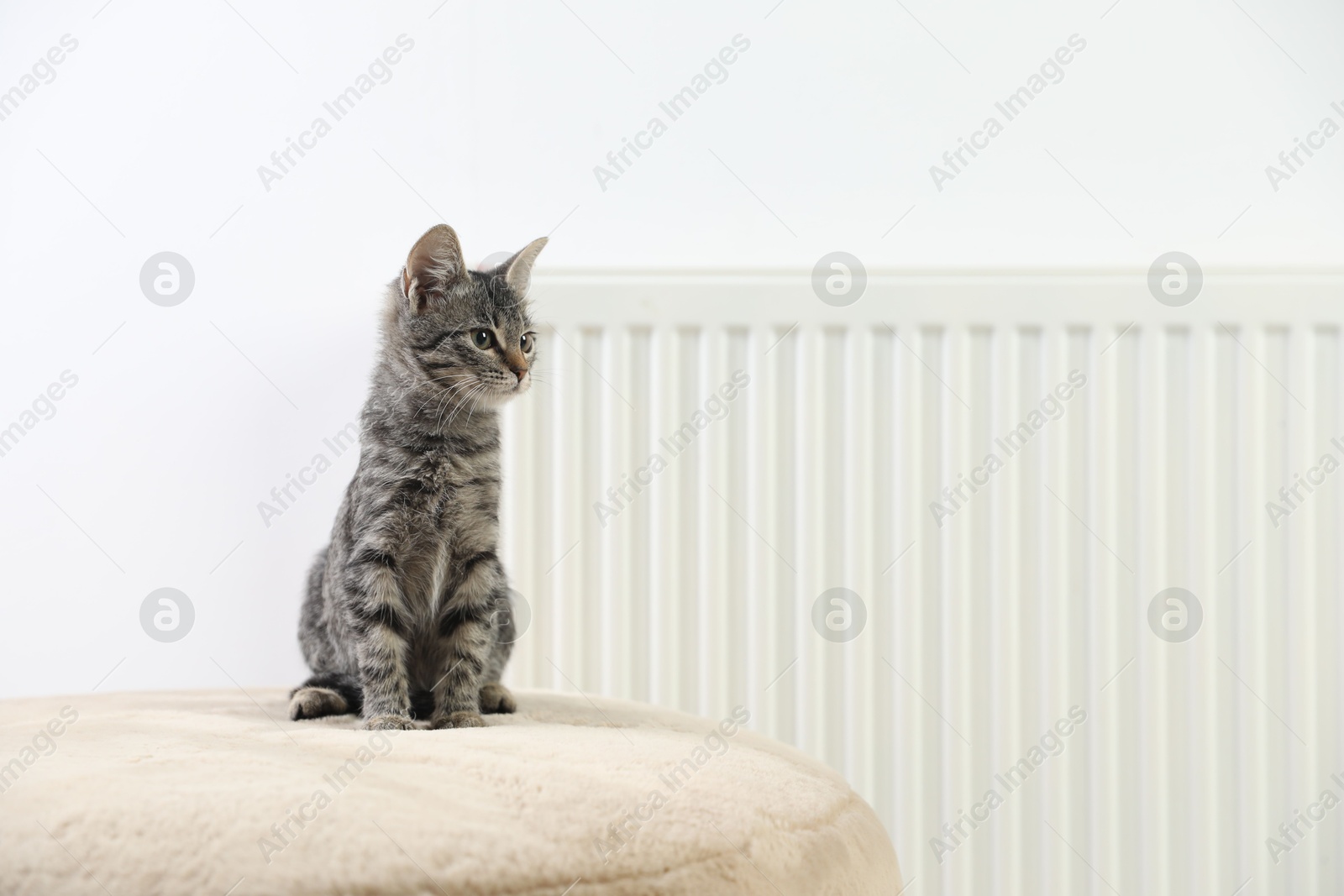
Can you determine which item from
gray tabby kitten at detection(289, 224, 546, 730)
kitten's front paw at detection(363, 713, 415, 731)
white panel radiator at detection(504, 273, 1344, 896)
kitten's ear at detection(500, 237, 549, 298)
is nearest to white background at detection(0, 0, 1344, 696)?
white panel radiator at detection(504, 273, 1344, 896)

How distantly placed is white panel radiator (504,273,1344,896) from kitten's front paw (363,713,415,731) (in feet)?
1.50

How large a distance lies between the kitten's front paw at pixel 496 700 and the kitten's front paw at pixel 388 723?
13cm

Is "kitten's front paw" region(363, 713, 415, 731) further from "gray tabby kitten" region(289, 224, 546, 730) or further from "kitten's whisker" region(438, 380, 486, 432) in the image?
"kitten's whisker" region(438, 380, 486, 432)

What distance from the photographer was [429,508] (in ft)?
2.94

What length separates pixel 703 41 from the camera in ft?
4.70

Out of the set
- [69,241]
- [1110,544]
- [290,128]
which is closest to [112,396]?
[69,241]

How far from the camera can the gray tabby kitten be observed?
2.89ft

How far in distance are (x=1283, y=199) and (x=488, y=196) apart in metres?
1.20

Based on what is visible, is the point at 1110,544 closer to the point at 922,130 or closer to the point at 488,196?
the point at 922,130

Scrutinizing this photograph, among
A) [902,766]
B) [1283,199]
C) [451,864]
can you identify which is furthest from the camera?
[1283,199]

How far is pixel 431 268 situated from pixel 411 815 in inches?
21.8

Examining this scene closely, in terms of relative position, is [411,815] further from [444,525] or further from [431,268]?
[431,268]

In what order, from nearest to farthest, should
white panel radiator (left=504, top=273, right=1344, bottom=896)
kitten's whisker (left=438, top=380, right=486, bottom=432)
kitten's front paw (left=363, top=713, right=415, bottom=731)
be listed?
kitten's front paw (left=363, top=713, right=415, bottom=731) → kitten's whisker (left=438, top=380, right=486, bottom=432) → white panel radiator (left=504, top=273, right=1344, bottom=896)

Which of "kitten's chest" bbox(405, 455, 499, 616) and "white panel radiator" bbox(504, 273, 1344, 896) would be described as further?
"white panel radiator" bbox(504, 273, 1344, 896)
